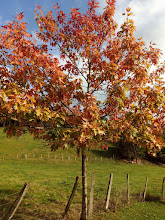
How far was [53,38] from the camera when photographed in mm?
8148

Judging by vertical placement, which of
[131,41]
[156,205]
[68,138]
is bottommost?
[156,205]

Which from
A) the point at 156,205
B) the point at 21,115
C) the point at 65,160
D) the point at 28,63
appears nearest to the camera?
the point at 21,115

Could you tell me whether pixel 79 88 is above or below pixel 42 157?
above

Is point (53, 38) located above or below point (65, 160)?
above

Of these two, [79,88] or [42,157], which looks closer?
[79,88]

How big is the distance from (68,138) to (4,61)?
416cm

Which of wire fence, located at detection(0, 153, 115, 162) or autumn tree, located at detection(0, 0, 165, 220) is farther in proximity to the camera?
wire fence, located at detection(0, 153, 115, 162)

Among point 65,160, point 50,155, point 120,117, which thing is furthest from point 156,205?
point 50,155

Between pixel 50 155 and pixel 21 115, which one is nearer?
pixel 21 115

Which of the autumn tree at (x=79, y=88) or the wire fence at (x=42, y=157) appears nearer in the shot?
the autumn tree at (x=79, y=88)

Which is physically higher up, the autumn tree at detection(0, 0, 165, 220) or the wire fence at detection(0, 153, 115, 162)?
the autumn tree at detection(0, 0, 165, 220)

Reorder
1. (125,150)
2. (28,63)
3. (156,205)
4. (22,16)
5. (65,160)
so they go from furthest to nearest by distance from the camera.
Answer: (125,150) < (65,160) < (156,205) < (22,16) < (28,63)

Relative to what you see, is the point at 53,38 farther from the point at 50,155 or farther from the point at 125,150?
the point at 125,150

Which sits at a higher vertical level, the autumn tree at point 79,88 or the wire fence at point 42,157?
the autumn tree at point 79,88
